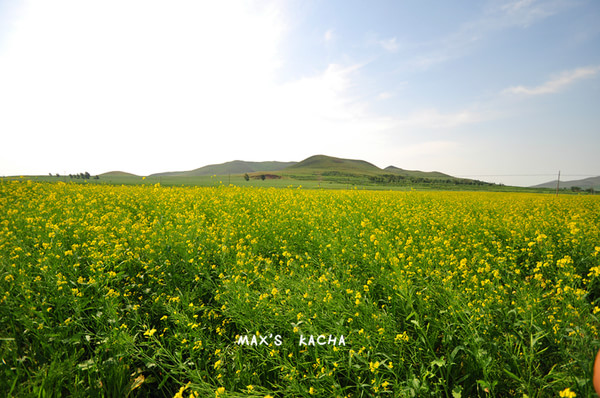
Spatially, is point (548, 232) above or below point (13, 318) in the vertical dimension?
above

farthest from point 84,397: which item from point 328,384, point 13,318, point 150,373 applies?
point 328,384

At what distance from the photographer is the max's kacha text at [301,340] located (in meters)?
2.38

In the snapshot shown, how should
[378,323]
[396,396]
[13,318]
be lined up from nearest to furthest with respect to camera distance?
1. [396,396]
2. [378,323]
3. [13,318]

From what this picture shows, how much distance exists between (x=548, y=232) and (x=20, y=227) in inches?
421

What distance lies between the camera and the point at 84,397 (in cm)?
209

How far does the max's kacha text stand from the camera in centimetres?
238

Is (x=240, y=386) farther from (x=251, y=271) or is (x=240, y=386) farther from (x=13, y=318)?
(x=13, y=318)

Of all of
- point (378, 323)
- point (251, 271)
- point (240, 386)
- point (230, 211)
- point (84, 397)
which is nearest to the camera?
point (84, 397)

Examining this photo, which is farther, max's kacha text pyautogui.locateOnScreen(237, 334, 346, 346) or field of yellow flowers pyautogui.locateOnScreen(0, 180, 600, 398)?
max's kacha text pyautogui.locateOnScreen(237, 334, 346, 346)

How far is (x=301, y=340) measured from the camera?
7.99ft

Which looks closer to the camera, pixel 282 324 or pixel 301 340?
pixel 301 340

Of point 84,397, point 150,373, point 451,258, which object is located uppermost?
point 451,258

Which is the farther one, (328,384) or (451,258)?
(451,258)

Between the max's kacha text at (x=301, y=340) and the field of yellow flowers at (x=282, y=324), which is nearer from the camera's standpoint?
the field of yellow flowers at (x=282, y=324)
